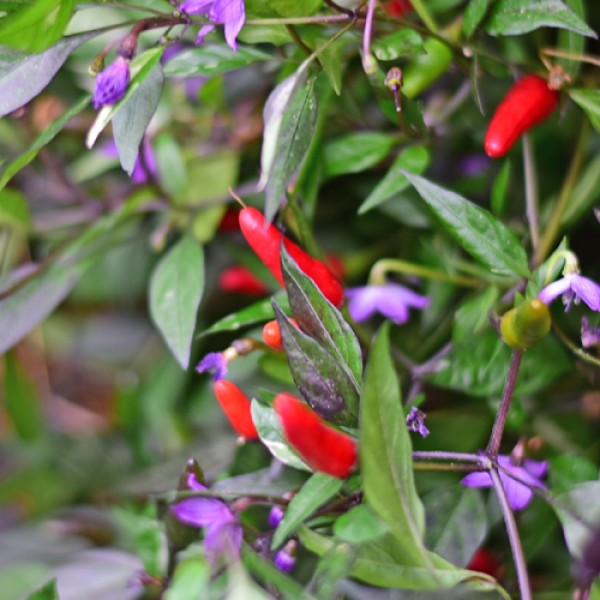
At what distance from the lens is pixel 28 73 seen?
42cm

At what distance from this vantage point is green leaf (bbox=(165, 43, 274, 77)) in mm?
464

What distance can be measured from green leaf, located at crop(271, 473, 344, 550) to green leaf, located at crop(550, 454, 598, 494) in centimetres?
16

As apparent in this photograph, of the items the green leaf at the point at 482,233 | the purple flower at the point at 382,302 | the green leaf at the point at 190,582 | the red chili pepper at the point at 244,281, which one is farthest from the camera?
the red chili pepper at the point at 244,281

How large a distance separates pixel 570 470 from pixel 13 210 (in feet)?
1.51

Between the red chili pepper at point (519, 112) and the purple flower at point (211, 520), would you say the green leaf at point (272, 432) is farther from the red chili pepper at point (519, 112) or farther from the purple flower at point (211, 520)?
the red chili pepper at point (519, 112)

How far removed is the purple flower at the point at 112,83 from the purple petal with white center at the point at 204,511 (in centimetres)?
21

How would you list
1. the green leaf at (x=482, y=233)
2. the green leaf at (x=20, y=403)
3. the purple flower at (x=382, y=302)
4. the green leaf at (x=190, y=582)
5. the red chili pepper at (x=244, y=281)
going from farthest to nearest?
the green leaf at (x=20, y=403), the red chili pepper at (x=244, y=281), the purple flower at (x=382, y=302), the green leaf at (x=482, y=233), the green leaf at (x=190, y=582)

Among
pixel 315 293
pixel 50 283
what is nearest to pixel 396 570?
pixel 315 293

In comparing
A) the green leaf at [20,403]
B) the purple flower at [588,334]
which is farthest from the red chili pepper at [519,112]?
the green leaf at [20,403]

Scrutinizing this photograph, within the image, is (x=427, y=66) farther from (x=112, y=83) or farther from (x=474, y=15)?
(x=112, y=83)

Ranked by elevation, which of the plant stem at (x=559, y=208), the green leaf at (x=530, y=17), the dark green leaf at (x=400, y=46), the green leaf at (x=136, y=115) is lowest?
the plant stem at (x=559, y=208)

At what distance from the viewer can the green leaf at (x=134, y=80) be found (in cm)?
41

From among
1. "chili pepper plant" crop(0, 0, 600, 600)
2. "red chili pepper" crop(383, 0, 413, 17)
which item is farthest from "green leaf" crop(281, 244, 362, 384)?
"red chili pepper" crop(383, 0, 413, 17)

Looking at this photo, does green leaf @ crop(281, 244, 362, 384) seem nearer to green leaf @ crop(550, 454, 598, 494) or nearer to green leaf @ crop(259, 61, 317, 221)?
green leaf @ crop(259, 61, 317, 221)
